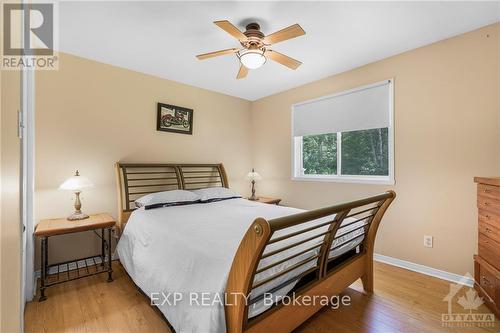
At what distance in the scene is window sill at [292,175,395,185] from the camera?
2943mm

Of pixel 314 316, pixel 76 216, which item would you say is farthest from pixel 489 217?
pixel 76 216

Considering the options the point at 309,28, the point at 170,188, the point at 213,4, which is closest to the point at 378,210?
the point at 309,28

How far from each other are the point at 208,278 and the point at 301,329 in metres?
0.96

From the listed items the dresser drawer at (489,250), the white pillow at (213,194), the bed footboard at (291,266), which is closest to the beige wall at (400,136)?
the dresser drawer at (489,250)

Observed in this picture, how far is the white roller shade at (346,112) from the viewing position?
2.96m

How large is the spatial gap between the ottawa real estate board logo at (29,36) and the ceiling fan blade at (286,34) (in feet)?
5.06

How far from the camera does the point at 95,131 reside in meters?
2.91

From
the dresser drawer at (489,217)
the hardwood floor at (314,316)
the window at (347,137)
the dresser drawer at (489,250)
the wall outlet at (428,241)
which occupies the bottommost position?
the hardwood floor at (314,316)

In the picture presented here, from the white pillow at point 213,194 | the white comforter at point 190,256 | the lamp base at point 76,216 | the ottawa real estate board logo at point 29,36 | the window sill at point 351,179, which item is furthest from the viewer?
the white pillow at point 213,194

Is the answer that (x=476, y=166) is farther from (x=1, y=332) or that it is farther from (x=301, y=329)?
(x=1, y=332)

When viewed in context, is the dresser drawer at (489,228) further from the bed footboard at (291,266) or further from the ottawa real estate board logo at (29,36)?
the ottawa real estate board logo at (29,36)

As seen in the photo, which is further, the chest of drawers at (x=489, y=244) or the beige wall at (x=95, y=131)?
the beige wall at (x=95, y=131)

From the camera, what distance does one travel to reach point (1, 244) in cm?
69

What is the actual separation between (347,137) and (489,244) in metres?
1.92
